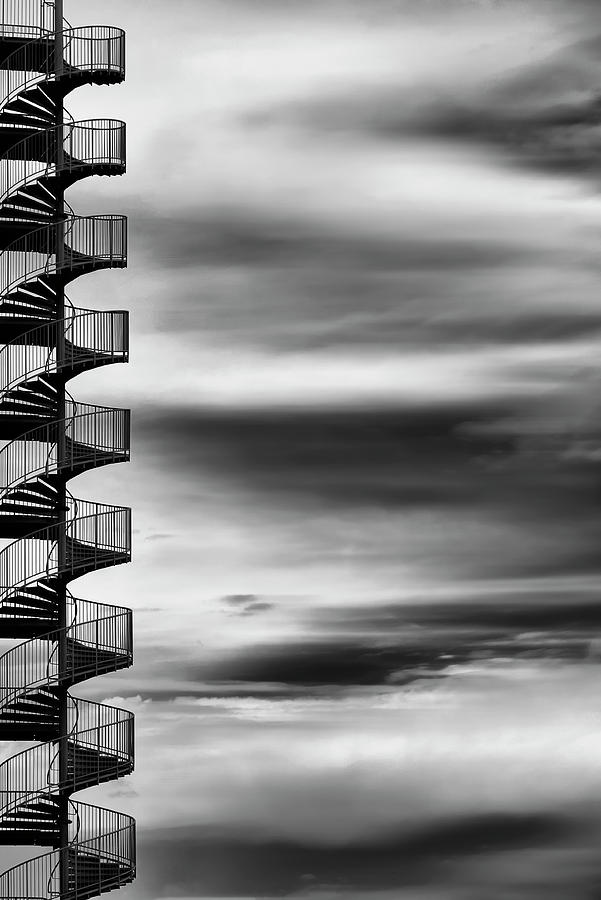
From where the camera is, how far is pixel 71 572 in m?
71.8

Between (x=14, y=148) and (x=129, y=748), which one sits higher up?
(x=14, y=148)

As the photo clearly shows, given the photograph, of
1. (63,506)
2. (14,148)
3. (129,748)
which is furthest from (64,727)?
(14,148)

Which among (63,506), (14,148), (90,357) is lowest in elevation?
(63,506)

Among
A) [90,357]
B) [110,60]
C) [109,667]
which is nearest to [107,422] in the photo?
[90,357]

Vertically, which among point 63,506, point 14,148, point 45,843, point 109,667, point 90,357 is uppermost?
point 14,148

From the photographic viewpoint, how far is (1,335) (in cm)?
7312

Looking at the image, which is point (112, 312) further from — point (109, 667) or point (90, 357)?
Result: point (109, 667)

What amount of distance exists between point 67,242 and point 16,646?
14.5m

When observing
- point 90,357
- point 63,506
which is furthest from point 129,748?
point 90,357

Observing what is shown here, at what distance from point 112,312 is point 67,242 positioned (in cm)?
308

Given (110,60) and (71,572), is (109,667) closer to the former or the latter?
(71,572)

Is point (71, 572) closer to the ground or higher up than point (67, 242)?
closer to the ground

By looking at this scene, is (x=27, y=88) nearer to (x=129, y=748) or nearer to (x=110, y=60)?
(x=110, y=60)

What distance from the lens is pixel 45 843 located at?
237 feet
